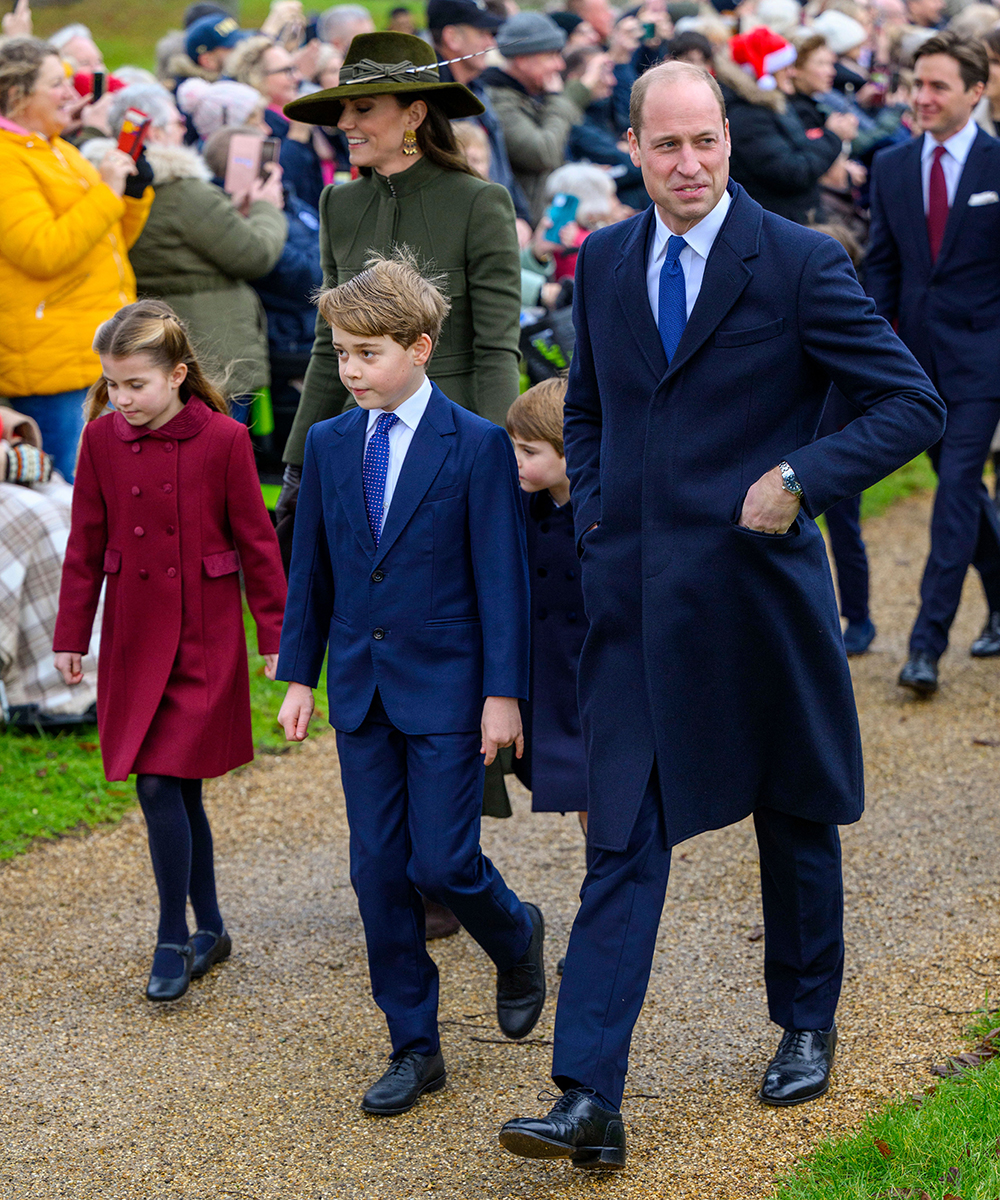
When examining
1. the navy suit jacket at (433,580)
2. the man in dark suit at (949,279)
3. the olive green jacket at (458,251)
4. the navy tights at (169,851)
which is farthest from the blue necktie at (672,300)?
the man in dark suit at (949,279)

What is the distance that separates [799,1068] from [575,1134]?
679 millimetres

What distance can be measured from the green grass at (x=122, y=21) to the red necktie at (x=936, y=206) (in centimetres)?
1826

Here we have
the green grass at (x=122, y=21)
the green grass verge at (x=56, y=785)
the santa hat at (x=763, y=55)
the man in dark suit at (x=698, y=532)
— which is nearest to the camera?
the man in dark suit at (x=698, y=532)

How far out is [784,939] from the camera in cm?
342

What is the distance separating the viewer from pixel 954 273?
6.23 metres

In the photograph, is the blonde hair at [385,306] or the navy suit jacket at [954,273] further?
the navy suit jacket at [954,273]

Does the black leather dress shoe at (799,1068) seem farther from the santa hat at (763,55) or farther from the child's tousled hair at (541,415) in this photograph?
the santa hat at (763,55)

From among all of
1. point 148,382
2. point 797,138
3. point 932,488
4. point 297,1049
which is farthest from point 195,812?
point 932,488

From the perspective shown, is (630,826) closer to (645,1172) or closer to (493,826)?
(645,1172)

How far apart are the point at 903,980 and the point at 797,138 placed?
491cm

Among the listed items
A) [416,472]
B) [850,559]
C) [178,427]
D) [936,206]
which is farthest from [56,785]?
[936,206]

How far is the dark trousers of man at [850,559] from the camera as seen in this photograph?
6809mm

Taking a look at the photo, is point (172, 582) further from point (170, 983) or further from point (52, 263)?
point (52, 263)

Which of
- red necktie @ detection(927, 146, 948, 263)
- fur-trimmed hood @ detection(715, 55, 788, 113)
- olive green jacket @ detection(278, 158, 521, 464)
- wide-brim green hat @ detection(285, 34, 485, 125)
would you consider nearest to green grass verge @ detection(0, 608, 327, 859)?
olive green jacket @ detection(278, 158, 521, 464)
